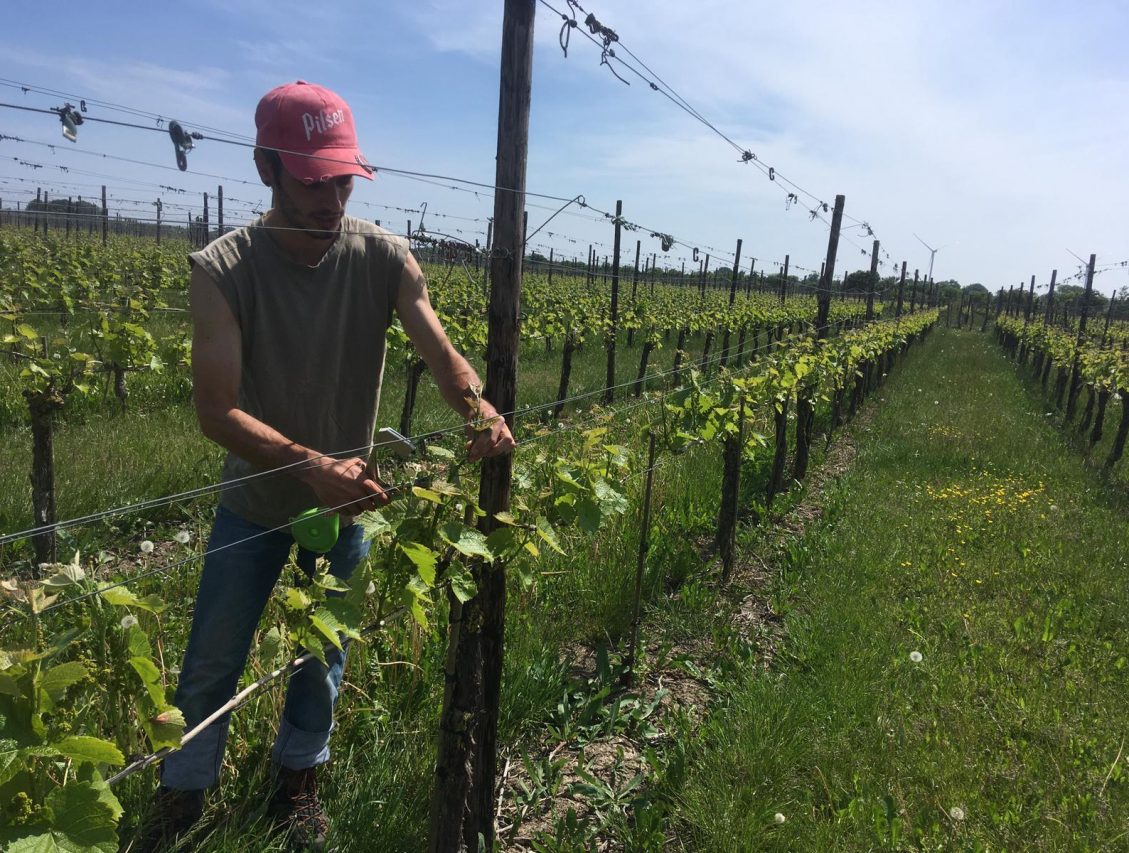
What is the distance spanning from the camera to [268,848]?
79.5 inches

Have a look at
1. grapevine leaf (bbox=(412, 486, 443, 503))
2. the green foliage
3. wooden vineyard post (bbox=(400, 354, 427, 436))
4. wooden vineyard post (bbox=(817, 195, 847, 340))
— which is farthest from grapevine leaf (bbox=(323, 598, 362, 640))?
wooden vineyard post (bbox=(817, 195, 847, 340))

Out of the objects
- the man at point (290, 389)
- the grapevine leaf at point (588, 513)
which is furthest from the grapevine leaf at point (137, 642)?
the grapevine leaf at point (588, 513)

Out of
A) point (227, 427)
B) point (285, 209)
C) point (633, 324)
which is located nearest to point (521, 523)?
point (227, 427)

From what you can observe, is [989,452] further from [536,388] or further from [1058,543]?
[536,388]

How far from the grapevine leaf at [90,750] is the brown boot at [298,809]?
1214mm

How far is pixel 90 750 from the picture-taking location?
1098 millimetres

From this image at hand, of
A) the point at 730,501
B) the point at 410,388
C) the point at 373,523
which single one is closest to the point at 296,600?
the point at 373,523

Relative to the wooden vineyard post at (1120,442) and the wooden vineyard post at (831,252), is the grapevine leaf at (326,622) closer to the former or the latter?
the wooden vineyard post at (831,252)

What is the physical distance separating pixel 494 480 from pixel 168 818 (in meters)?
1.30

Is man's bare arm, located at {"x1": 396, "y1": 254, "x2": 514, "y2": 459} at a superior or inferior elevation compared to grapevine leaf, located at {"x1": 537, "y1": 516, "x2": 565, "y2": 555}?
superior

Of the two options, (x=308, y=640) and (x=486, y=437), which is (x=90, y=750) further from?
(x=486, y=437)

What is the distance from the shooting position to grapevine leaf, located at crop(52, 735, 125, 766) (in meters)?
1.08

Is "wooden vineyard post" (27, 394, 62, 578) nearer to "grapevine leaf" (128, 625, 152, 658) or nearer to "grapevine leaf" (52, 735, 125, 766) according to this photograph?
"grapevine leaf" (128, 625, 152, 658)

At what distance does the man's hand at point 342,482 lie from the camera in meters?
1.71
